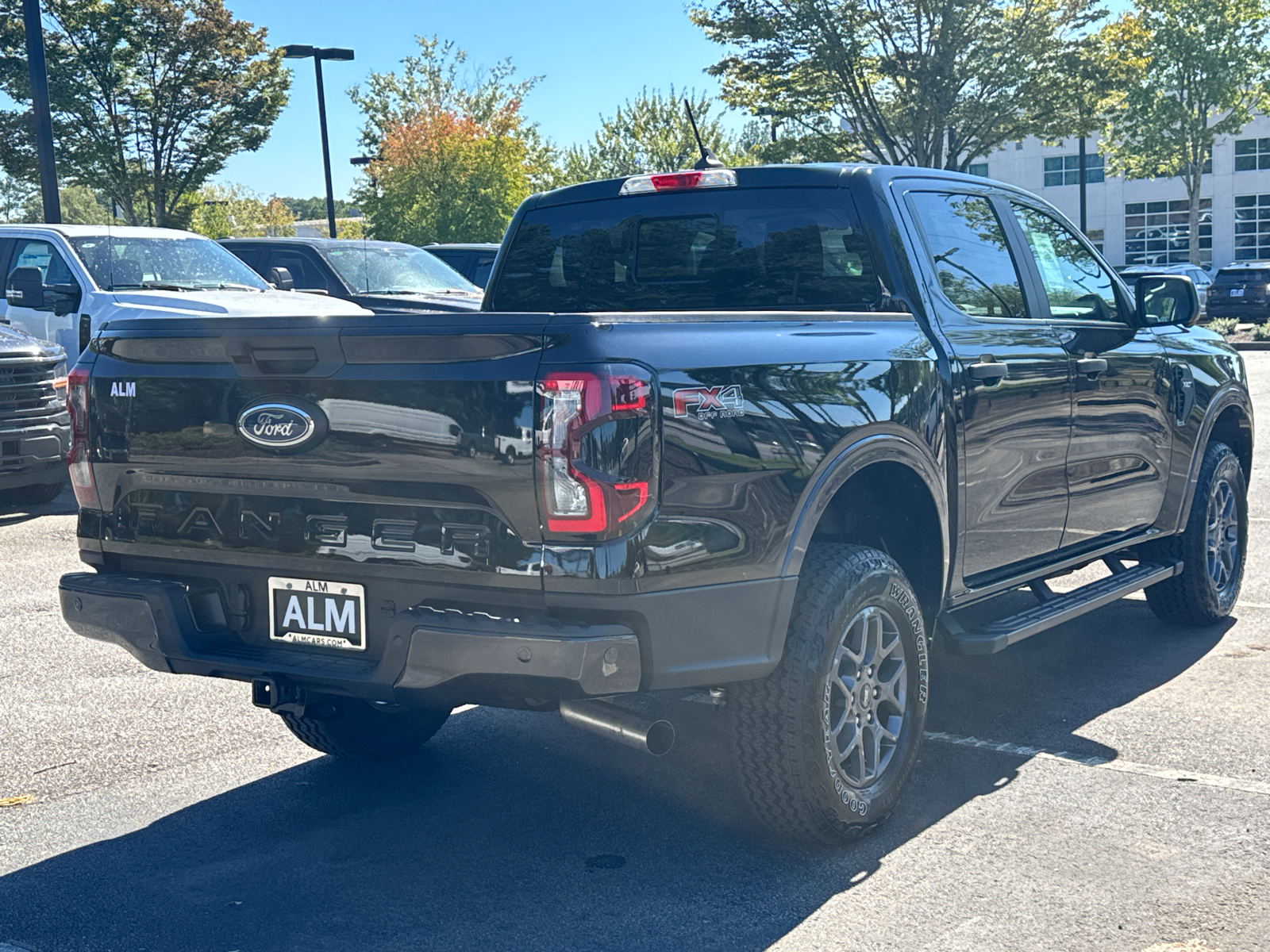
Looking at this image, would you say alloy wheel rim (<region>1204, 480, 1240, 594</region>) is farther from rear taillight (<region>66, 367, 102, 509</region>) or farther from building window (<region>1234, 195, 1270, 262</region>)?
building window (<region>1234, 195, 1270, 262</region>)

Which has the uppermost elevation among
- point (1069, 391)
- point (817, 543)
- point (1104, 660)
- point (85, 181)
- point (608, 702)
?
point (85, 181)

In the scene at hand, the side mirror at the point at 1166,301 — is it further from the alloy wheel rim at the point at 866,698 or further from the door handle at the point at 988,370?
the alloy wheel rim at the point at 866,698

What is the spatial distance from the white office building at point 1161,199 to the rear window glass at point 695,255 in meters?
58.1

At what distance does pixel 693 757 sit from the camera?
15.7 ft

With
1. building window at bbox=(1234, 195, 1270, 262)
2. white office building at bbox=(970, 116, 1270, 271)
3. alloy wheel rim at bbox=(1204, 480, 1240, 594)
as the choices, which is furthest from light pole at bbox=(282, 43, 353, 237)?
building window at bbox=(1234, 195, 1270, 262)

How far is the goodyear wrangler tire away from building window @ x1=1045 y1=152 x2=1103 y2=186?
207ft

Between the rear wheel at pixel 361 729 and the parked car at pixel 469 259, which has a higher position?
the parked car at pixel 469 259

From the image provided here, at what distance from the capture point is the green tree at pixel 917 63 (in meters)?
26.2

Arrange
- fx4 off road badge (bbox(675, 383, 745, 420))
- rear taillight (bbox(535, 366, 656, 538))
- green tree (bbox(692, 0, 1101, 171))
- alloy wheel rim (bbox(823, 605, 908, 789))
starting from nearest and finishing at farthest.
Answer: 1. rear taillight (bbox(535, 366, 656, 538))
2. fx4 off road badge (bbox(675, 383, 745, 420))
3. alloy wheel rim (bbox(823, 605, 908, 789))
4. green tree (bbox(692, 0, 1101, 171))

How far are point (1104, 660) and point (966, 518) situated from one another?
1.81 m

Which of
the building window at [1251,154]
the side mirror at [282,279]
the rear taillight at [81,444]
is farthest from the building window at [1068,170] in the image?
the rear taillight at [81,444]

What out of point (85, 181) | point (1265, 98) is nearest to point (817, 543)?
point (85, 181)

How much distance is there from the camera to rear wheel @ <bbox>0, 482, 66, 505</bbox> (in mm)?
10539

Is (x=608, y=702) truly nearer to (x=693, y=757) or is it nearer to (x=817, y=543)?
(x=817, y=543)
